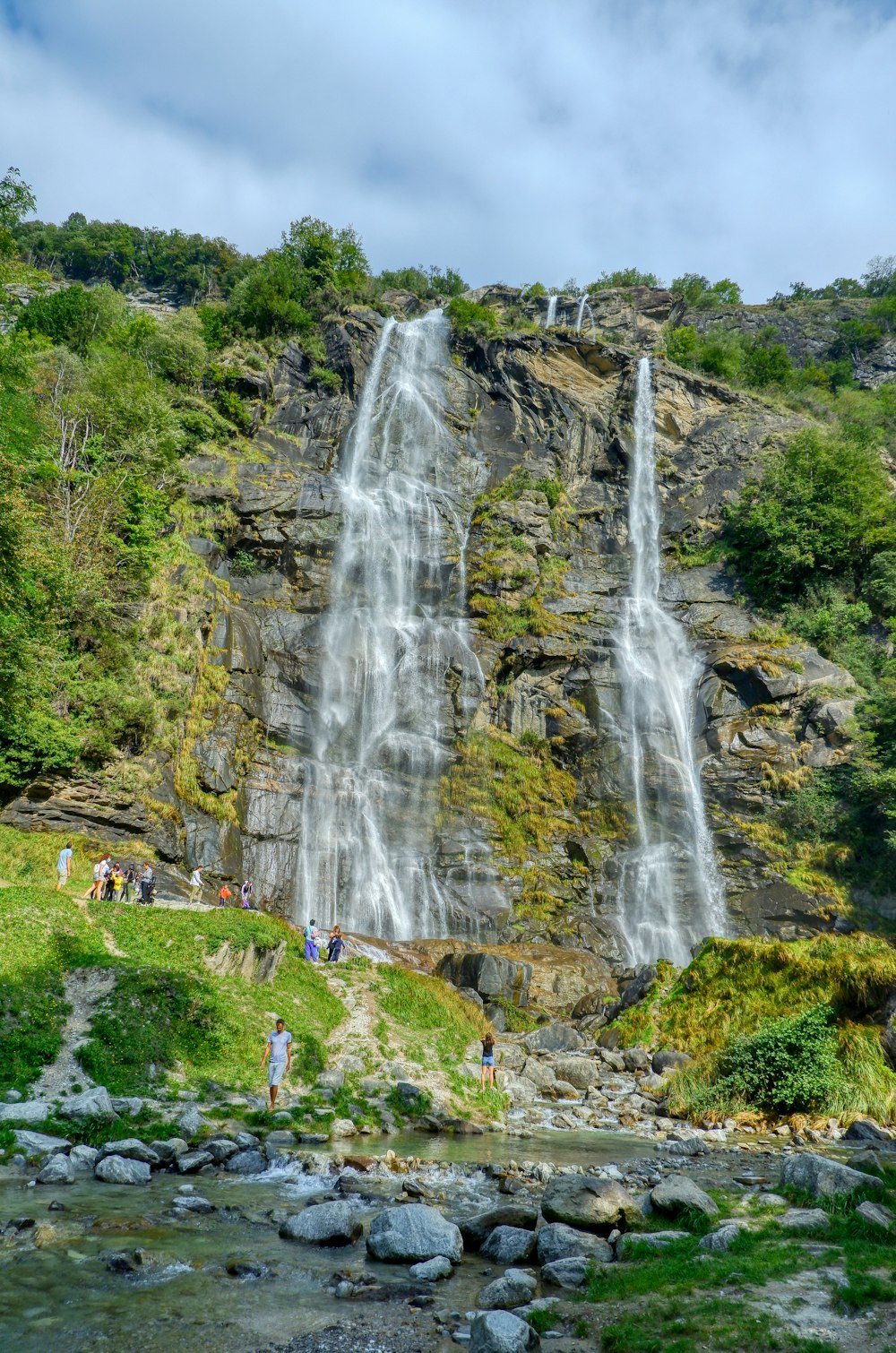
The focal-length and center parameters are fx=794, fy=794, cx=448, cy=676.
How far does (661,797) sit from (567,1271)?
29.5m

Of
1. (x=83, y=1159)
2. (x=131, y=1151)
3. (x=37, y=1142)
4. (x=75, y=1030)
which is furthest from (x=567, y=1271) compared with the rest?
Answer: (x=75, y=1030)

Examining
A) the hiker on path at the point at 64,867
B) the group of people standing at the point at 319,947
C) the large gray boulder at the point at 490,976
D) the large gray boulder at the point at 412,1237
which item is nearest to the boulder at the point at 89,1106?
the large gray boulder at the point at 412,1237

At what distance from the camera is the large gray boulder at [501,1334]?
5.08 m

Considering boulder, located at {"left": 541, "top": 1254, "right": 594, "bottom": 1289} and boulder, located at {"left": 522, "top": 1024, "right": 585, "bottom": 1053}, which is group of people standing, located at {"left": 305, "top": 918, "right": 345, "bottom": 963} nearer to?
boulder, located at {"left": 522, "top": 1024, "right": 585, "bottom": 1053}

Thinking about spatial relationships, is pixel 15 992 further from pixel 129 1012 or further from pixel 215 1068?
pixel 215 1068

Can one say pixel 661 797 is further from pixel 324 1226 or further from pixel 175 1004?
pixel 324 1226

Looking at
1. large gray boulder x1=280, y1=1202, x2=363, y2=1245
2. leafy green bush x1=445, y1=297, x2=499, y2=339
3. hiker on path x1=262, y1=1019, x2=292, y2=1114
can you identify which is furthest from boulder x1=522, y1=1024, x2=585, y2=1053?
leafy green bush x1=445, y1=297, x2=499, y2=339

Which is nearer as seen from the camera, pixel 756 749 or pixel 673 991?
pixel 673 991

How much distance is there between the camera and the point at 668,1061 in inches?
725

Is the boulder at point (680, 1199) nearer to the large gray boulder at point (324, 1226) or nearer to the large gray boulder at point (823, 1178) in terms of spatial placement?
the large gray boulder at point (823, 1178)

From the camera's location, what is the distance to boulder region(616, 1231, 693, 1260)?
707cm

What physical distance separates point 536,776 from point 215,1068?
23647mm

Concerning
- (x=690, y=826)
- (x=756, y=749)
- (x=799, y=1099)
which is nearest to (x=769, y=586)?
(x=756, y=749)

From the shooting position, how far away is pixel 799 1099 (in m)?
14.8
